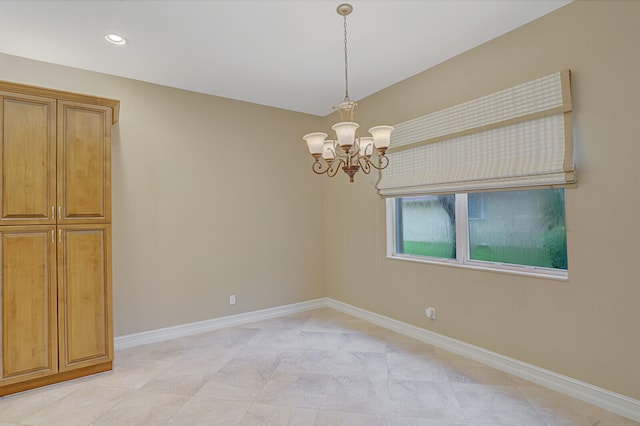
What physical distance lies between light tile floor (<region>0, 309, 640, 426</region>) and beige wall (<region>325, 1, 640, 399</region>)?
0.32 metres

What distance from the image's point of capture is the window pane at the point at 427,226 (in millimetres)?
3363

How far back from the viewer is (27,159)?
2555 mm

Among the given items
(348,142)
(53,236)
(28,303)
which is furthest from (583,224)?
(28,303)

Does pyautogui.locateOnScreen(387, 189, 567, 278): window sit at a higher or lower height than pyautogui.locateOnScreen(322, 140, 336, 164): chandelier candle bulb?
lower

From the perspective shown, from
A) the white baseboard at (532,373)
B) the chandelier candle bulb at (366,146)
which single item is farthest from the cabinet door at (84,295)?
the white baseboard at (532,373)

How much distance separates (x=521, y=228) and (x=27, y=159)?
3.92 m

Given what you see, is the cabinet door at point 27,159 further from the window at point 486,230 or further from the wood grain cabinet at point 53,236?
the window at point 486,230

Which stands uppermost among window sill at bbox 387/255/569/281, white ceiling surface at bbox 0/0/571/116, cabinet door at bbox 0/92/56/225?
white ceiling surface at bbox 0/0/571/116

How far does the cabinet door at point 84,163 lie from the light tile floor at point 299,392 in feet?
4.38

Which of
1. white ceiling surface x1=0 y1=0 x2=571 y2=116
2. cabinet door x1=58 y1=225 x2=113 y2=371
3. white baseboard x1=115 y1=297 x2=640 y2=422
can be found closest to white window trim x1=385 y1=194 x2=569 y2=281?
white baseboard x1=115 y1=297 x2=640 y2=422

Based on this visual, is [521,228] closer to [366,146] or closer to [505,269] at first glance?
[505,269]

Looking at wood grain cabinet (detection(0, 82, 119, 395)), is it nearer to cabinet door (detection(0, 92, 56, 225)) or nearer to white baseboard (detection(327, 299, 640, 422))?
cabinet door (detection(0, 92, 56, 225))

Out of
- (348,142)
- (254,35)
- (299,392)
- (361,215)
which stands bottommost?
(299,392)

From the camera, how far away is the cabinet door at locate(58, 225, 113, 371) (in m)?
2.67
